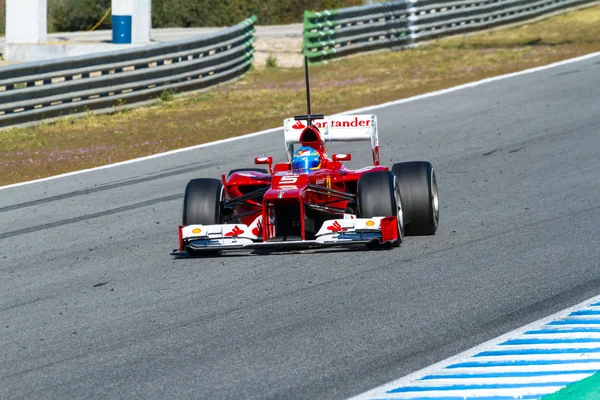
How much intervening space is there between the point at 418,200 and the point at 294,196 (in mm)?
1346

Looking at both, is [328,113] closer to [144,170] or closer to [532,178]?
[144,170]

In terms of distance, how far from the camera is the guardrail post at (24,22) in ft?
90.7

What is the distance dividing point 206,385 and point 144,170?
29.3 ft

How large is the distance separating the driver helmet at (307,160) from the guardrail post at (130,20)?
788 inches

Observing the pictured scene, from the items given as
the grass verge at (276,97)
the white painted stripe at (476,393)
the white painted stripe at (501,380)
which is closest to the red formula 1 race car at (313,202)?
the white painted stripe at (501,380)

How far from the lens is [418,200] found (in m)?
9.47

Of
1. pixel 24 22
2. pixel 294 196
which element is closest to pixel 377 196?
pixel 294 196

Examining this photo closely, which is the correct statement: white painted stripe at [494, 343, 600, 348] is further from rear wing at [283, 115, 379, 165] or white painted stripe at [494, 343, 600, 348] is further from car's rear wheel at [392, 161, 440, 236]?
rear wing at [283, 115, 379, 165]

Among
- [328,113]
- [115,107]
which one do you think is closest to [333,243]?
[328,113]

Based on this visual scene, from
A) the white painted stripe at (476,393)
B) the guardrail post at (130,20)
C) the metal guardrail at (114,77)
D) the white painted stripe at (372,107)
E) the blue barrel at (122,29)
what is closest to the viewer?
the white painted stripe at (476,393)

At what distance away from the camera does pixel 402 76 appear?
22.6 metres

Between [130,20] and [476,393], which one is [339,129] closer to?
[476,393]

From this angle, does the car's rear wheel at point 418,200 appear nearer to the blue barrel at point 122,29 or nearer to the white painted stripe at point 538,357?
the white painted stripe at point 538,357

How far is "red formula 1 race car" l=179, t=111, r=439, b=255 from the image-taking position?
8.72 m
